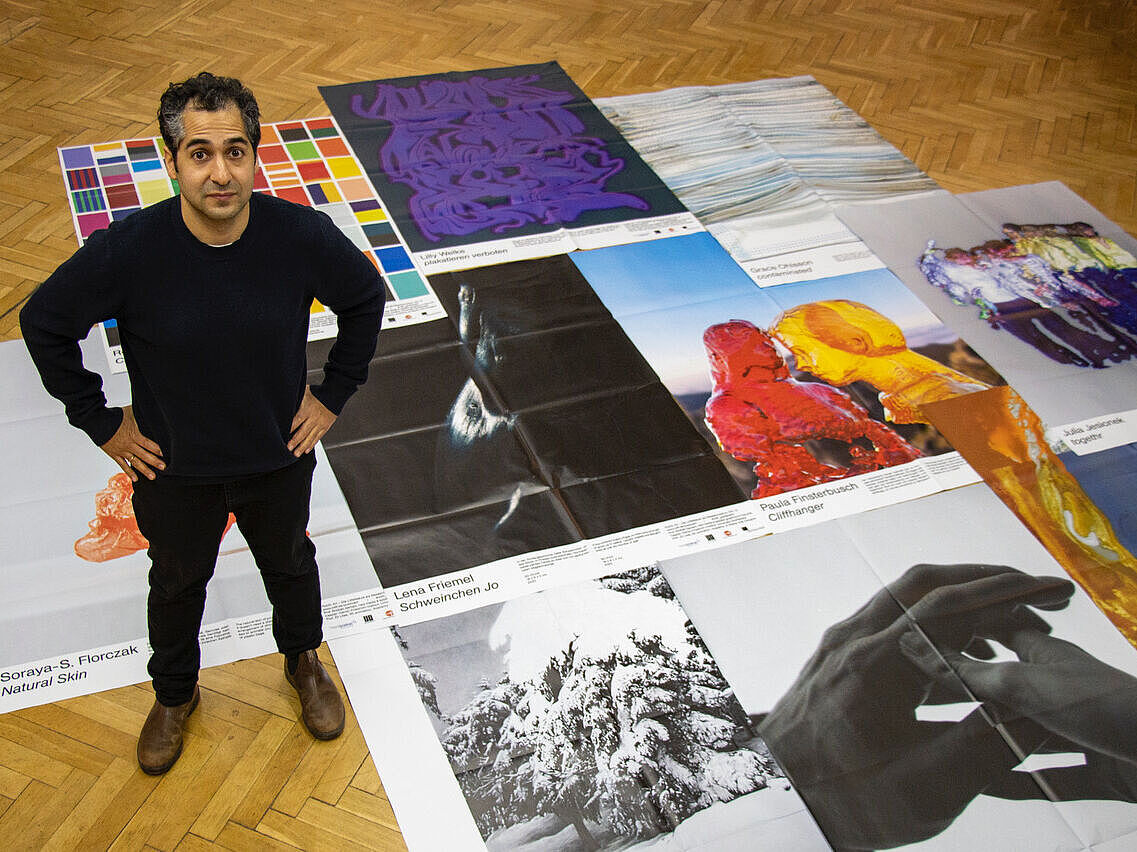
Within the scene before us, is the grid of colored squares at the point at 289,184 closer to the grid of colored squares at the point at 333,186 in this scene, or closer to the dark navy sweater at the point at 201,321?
the grid of colored squares at the point at 333,186

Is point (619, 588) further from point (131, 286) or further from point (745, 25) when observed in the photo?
point (745, 25)

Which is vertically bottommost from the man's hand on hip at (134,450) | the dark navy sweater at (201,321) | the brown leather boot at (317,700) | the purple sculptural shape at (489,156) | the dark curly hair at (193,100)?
the brown leather boot at (317,700)

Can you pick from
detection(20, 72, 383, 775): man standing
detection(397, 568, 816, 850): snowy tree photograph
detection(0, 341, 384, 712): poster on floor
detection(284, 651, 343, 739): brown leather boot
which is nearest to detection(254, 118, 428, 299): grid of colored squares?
detection(0, 341, 384, 712): poster on floor

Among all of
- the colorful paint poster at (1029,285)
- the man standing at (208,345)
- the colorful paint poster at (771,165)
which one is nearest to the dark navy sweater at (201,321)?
the man standing at (208,345)

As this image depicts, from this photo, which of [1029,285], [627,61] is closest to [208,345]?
[1029,285]

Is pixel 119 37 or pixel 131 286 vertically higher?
pixel 131 286

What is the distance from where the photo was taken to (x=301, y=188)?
3807 mm

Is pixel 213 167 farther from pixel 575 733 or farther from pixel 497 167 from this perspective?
pixel 497 167

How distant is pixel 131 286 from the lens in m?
1.55

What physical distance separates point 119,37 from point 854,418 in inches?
145

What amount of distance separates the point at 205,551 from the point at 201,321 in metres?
0.50

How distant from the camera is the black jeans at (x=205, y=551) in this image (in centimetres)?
181

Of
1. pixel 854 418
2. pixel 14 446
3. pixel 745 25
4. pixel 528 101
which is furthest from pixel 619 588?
pixel 745 25

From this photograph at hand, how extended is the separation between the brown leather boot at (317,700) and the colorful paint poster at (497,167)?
1.63m
